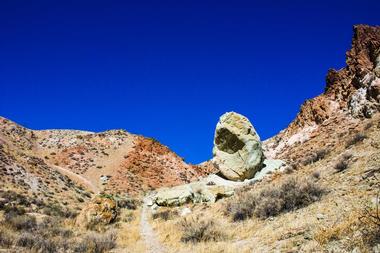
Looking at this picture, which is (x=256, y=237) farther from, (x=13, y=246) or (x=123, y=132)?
(x=123, y=132)

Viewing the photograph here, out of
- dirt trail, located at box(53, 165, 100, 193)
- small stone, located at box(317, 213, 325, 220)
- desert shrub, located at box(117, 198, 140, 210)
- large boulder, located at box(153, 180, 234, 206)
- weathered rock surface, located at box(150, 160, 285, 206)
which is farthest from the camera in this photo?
dirt trail, located at box(53, 165, 100, 193)

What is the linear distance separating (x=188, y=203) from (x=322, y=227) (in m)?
17.3

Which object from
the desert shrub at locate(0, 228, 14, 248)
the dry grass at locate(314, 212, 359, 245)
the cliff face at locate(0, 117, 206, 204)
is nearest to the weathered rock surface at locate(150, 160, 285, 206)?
the desert shrub at locate(0, 228, 14, 248)

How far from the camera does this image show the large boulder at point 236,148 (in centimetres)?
2592

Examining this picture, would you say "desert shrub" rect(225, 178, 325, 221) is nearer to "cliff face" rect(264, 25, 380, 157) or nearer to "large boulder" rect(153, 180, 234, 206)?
"large boulder" rect(153, 180, 234, 206)

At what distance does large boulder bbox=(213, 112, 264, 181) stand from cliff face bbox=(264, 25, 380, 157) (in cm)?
1141

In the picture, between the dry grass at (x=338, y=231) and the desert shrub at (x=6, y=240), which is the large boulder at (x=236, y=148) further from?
the dry grass at (x=338, y=231)

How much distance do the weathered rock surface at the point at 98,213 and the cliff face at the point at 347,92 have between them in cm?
2394

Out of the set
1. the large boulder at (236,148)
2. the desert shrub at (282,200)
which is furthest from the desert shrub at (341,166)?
the large boulder at (236,148)

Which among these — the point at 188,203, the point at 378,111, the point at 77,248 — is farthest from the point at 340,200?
the point at 378,111

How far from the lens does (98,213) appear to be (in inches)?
695

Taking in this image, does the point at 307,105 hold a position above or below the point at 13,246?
above

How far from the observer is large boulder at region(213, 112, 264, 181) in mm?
25922

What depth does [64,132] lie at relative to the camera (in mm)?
79750
